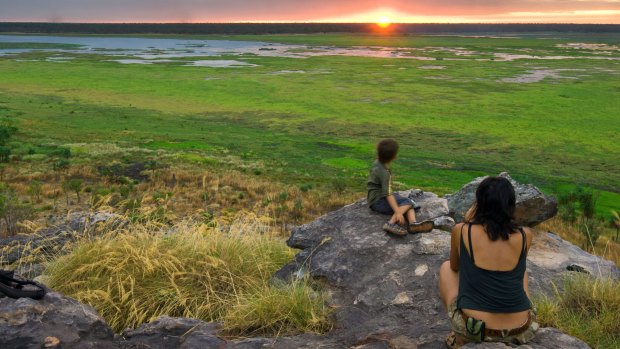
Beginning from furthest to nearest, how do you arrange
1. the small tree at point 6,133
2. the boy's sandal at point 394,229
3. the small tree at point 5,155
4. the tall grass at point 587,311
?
the small tree at point 6,133 → the small tree at point 5,155 → the boy's sandal at point 394,229 → the tall grass at point 587,311

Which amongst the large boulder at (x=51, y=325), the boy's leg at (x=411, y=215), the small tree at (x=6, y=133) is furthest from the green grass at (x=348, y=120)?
the large boulder at (x=51, y=325)

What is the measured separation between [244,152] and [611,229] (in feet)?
48.0

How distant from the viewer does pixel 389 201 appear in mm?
7246

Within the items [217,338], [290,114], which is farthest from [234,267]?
[290,114]

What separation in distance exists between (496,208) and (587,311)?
2.21 meters

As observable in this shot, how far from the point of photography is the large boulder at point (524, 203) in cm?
952

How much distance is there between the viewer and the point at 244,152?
25.0 meters

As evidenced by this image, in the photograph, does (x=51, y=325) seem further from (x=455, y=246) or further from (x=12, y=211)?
(x=12, y=211)

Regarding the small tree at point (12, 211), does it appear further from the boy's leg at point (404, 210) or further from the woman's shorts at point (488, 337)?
the woman's shorts at point (488, 337)

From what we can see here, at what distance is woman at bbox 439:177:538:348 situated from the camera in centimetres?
406

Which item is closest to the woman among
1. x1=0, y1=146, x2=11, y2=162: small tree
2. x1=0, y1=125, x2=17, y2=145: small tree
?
x1=0, y1=146, x2=11, y2=162: small tree

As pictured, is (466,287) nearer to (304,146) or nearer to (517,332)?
(517,332)

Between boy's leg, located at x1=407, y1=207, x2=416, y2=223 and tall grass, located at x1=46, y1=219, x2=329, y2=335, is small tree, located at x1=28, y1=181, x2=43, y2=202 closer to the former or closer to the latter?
tall grass, located at x1=46, y1=219, x2=329, y2=335

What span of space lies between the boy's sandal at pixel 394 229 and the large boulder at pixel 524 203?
2.75 meters
